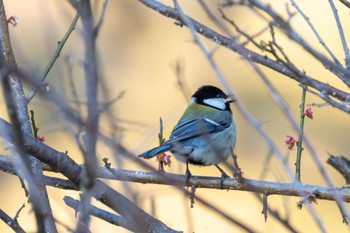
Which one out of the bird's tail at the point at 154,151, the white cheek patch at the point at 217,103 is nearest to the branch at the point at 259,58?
the bird's tail at the point at 154,151

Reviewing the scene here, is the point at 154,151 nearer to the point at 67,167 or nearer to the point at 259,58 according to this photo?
the point at 259,58

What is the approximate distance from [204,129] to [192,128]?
1.75 feet

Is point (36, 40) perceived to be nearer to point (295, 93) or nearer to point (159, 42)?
point (159, 42)

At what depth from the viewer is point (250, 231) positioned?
130cm

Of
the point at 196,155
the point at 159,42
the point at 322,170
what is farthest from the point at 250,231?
the point at 159,42

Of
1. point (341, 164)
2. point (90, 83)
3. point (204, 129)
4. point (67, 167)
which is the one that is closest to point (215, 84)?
point (204, 129)

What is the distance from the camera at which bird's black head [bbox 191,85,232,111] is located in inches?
199

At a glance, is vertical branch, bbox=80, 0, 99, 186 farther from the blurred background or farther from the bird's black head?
the blurred background

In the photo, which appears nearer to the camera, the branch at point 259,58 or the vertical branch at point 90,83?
the vertical branch at point 90,83

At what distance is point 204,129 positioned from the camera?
391 cm

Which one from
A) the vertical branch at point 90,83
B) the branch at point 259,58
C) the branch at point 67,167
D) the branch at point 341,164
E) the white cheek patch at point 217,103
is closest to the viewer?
the vertical branch at point 90,83

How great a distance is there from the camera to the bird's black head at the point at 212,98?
16.6 feet

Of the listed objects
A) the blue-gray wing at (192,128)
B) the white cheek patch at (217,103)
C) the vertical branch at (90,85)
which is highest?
the white cheek patch at (217,103)

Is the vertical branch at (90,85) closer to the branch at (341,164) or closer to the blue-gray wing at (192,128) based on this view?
the branch at (341,164)
